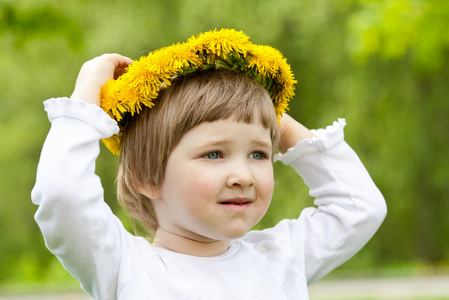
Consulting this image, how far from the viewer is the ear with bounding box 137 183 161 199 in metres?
1.96

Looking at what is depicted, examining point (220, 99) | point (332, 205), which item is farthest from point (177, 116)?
point (332, 205)

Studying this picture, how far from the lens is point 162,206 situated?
1.99m

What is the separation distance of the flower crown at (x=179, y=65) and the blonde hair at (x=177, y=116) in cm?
3

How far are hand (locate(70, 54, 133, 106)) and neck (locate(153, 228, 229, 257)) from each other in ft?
1.52

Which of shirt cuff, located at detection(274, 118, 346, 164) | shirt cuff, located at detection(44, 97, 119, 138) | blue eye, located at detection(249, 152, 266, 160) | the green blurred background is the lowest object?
blue eye, located at detection(249, 152, 266, 160)

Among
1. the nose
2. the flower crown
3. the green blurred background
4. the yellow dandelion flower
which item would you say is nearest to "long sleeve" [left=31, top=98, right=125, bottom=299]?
the flower crown

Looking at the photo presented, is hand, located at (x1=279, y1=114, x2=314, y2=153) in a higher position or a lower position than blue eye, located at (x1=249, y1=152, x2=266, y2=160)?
higher

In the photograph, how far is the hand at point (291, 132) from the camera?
236 cm

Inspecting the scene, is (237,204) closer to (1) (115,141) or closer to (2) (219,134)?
(2) (219,134)

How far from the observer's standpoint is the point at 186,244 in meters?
1.96

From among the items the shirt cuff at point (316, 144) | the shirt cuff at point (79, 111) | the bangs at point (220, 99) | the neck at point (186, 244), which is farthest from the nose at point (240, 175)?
the shirt cuff at point (316, 144)

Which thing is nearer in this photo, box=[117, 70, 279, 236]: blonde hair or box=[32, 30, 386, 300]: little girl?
box=[32, 30, 386, 300]: little girl

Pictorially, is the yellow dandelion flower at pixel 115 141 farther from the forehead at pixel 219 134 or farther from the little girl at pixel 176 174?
the forehead at pixel 219 134

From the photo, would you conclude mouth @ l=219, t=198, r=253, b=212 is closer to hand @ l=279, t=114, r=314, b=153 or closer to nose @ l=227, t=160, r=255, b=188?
nose @ l=227, t=160, r=255, b=188
